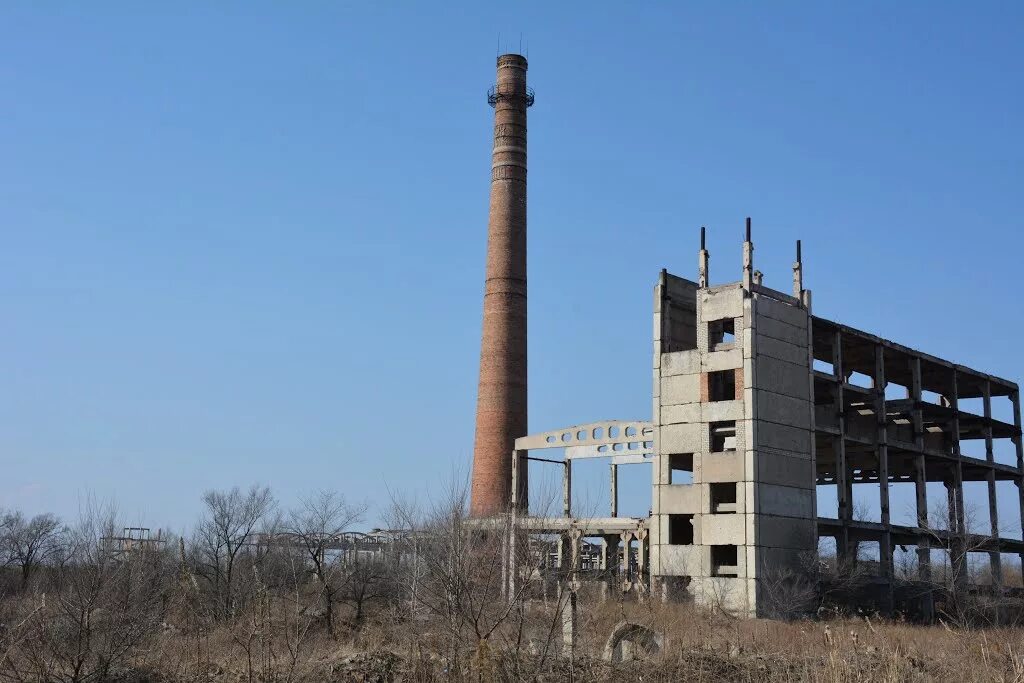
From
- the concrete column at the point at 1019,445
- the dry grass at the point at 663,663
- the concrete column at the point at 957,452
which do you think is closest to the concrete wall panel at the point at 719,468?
the dry grass at the point at 663,663

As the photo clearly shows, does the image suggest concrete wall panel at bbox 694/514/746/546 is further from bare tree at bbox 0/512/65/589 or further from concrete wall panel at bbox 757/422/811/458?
bare tree at bbox 0/512/65/589

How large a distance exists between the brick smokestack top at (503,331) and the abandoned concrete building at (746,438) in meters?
0.07

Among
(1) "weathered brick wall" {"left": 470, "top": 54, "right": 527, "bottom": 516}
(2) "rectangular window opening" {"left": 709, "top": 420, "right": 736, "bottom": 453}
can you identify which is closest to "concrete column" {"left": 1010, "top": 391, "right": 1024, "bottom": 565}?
(2) "rectangular window opening" {"left": 709, "top": 420, "right": 736, "bottom": 453}

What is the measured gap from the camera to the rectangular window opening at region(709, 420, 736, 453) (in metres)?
36.7

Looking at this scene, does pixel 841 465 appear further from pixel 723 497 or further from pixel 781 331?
pixel 781 331

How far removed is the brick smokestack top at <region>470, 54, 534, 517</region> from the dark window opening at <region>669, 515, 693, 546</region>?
10305 millimetres

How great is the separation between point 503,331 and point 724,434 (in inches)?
525

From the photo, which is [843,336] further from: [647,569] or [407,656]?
[407,656]

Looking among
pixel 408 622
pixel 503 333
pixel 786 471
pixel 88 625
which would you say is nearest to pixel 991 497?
pixel 786 471

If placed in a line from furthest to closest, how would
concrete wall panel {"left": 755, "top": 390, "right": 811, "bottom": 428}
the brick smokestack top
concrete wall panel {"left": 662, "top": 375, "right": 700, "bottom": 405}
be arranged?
the brick smokestack top, concrete wall panel {"left": 662, "top": 375, "right": 700, "bottom": 405}, concrete wall panel {"left": 755, "top": 390, "right": 811, "bottom": 428}

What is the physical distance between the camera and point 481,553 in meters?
23.5

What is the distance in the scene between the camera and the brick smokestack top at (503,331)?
47.4 m

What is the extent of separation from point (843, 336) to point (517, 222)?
16.0 m

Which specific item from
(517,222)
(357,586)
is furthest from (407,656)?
(517,222)
